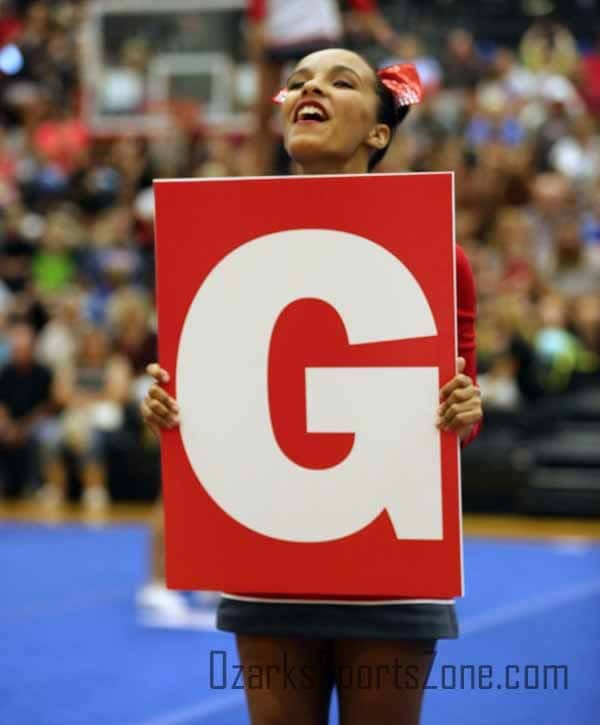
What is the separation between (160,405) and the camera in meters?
2.43

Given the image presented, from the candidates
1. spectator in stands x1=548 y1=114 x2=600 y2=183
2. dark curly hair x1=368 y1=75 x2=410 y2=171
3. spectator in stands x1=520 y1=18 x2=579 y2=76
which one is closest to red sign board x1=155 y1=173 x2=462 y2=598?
dark curly hair x1=368 y1=75 x2=410 y2=171

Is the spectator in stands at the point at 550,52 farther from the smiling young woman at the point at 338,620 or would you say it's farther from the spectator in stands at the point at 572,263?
the smiling young woman at the point at 338,620

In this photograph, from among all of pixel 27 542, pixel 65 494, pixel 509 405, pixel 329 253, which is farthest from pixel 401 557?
pixel 65 494

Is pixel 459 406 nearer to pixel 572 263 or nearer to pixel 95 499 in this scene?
pixel 95 499

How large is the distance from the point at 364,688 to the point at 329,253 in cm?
72

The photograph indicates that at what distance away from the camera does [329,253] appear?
2.38 metres

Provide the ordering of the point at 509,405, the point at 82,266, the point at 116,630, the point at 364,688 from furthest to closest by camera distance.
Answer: the point at 82,266
the point at 509,405
the point at 116,630
the point at 364,688

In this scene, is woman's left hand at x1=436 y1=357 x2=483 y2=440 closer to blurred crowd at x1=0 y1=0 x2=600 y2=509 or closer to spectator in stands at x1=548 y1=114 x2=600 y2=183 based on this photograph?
blurred crowd at x1=0 y1=0 x2=600 y2=509

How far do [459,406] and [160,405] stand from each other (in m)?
0.51

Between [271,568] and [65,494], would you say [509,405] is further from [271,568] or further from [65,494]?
[271,568]

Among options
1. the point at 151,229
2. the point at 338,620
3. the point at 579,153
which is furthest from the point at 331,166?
the point at 579,153

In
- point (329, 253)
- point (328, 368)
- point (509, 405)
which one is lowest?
point (509, 405)

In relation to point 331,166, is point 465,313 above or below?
below

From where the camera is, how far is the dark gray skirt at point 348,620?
2359 mm
